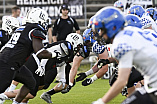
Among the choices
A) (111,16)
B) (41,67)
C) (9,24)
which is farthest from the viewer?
(9,24)

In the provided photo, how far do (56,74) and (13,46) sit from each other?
2117mm

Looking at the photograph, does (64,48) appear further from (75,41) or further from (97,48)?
(97,48)

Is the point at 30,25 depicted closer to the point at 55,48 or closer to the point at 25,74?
the point at 25,74

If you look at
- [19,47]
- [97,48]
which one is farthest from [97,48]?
[19,47]

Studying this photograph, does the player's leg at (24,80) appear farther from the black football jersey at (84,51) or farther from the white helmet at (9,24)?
the black football jersey at (84,51)

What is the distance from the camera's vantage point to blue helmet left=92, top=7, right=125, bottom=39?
153 inches

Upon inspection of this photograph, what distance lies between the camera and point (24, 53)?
5.56 metres

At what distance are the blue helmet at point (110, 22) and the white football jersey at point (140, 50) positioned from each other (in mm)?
67

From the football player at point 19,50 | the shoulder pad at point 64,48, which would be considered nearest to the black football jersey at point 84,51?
the shoulder pad at point 64,48

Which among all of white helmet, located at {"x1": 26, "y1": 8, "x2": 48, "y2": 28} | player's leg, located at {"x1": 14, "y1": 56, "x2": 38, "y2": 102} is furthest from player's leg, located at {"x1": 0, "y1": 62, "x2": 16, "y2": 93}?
white helmet, located at {"x1": 26, "y1": 8, "x2": 48, "y2": 28}

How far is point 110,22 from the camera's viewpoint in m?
3.87

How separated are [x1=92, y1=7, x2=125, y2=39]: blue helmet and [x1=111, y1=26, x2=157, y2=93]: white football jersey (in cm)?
7

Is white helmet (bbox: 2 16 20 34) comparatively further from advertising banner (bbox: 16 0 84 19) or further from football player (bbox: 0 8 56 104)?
advertising banner (bbox: 16 0 84 19)

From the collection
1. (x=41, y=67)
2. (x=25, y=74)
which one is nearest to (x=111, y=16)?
(x=25, y=74)
